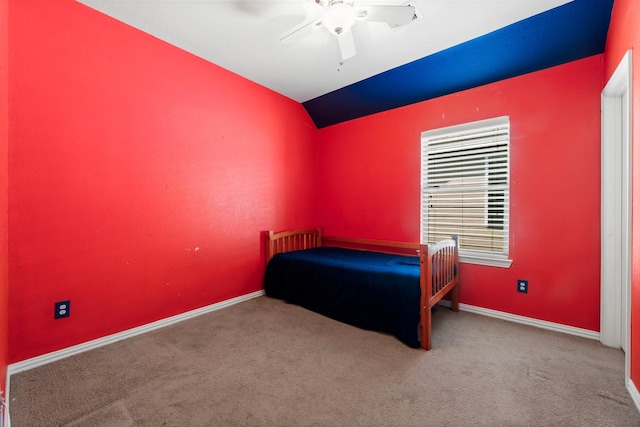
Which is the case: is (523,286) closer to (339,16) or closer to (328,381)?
(328,381)

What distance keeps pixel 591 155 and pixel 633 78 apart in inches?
32.1

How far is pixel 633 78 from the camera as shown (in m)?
1.44

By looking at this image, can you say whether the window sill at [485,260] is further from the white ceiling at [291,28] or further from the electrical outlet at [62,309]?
the electrical outlet at [62,309]

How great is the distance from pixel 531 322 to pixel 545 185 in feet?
3.88

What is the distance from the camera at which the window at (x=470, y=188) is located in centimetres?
251

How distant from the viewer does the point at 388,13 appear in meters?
1.63

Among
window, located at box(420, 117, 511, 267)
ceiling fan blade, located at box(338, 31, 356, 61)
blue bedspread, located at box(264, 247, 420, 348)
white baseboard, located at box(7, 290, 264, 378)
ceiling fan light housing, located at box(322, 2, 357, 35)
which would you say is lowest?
white baseboard, located at box(7, 290, 264, 378)

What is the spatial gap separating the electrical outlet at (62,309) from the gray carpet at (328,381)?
0.29m

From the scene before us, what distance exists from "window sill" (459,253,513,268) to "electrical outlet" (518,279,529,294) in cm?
16

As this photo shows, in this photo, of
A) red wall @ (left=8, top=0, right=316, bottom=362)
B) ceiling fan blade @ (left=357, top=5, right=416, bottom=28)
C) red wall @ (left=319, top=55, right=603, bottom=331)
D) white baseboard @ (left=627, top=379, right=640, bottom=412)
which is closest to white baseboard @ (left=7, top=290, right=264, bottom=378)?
red wall @ (left=8, top=0, right=316, bottom=362)

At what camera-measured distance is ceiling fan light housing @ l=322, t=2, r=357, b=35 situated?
63.1 inches

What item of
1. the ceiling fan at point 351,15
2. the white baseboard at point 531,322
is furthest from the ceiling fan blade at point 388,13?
the white baseboard at point 531,322

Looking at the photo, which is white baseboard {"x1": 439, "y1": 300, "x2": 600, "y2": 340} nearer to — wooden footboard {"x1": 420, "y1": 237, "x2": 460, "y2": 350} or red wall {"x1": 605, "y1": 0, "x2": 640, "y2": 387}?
wooden footboard {"x1": 420, "y1": 237, "x2": 460, "y2": 350}

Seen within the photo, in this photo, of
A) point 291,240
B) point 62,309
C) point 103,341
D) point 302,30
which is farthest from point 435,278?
point 62,309
